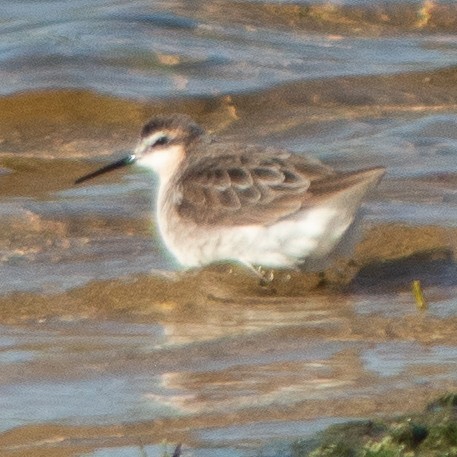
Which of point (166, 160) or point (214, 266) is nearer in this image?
point (214, 266)

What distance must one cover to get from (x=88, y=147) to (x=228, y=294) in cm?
372

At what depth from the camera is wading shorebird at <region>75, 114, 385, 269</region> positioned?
7312mm

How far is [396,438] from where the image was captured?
460 centimetres

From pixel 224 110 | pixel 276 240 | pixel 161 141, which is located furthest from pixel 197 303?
pixel 224 110

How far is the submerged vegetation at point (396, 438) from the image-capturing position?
4469mm

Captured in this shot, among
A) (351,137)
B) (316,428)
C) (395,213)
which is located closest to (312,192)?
(395,213)

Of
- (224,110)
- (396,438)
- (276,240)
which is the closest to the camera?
(396,438)

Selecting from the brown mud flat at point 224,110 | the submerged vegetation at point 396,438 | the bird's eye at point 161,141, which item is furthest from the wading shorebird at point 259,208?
the brown mud flat at point 224,110

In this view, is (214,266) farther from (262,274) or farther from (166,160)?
(166,160)

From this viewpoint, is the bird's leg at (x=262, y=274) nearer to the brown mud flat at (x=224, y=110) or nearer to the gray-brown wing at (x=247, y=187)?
the gray-brown wing at (x=247, y=187)

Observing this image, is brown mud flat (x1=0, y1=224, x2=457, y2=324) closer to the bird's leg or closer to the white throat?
the bird's leg

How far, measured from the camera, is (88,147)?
11.1 metres

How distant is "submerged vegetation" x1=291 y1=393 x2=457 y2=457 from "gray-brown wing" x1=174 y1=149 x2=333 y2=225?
8.40 feet

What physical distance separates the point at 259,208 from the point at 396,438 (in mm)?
3009
